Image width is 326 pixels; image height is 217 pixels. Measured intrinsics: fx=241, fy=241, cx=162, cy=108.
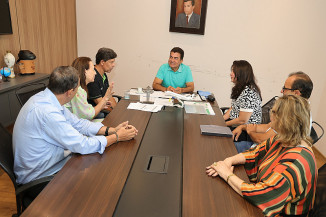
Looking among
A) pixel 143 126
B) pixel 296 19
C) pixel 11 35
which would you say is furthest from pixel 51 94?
pixel 296 19

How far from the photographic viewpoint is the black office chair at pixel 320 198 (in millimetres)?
1116

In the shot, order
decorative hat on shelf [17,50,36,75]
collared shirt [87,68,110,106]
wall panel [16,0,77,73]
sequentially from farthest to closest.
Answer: wall panel [16,0,77,73] < decorative hat on shelf [17,50,36,75] < collared shirt [87,68,110,106]

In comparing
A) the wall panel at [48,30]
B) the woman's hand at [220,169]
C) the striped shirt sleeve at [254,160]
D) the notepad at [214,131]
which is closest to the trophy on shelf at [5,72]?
the wall panel at [48,30]

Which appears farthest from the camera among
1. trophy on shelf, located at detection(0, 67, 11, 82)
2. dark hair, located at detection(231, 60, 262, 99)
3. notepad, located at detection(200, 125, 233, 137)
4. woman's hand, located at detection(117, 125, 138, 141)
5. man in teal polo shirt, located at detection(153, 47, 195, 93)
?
man in teal polo shirt, located at detection(153, 47, 195, 93)

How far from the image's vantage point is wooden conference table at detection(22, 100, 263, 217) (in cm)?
100

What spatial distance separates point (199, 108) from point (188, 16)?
6.66ft

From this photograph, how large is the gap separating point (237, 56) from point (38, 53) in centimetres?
306

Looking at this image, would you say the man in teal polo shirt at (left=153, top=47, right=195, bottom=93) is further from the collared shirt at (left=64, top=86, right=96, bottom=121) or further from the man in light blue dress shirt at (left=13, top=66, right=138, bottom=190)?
the man in light blue dress shirt at (left=13, top=66, right=138, bottom=190)

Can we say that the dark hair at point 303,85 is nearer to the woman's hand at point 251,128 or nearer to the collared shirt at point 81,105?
the woman's hand at point 251,128

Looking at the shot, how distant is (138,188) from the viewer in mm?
1143

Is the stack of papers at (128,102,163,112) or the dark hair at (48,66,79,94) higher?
the dark hair at (48,66,79,94)

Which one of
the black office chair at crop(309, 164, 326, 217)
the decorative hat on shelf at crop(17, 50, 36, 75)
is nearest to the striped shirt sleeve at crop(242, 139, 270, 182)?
the black office chair at crop(309, 164, 326, 217)

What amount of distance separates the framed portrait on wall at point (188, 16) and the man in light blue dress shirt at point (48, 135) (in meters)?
2.83

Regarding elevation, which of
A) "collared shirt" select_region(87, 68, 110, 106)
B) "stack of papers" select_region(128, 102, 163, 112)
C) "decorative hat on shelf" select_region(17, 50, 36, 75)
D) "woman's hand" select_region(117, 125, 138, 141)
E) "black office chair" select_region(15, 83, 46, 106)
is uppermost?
"decorative hat on shelf" select_region(17, 50, 36, 75)
